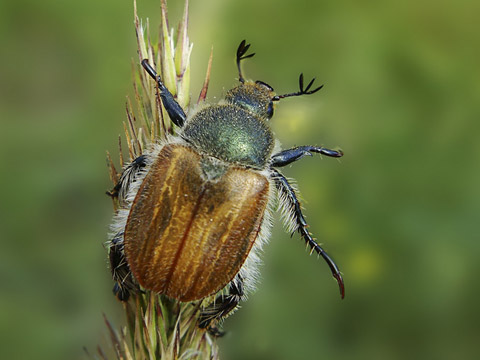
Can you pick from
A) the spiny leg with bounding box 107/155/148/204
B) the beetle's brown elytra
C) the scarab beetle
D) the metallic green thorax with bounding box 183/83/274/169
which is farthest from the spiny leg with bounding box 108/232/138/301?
the metallic green thorax with bounding box 183/83/274/169

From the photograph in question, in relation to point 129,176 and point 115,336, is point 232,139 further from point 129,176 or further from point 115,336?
point 115,336

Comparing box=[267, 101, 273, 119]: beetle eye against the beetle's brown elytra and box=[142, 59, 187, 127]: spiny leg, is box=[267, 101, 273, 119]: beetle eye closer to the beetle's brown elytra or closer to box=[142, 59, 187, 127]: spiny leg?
box=[142, 59, 187, 127]: spiny leg

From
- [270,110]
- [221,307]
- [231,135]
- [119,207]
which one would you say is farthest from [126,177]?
[270,110]

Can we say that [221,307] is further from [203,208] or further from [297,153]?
[297,153]

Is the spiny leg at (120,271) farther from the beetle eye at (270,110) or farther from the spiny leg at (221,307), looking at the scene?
the beetle eye at (270,110)

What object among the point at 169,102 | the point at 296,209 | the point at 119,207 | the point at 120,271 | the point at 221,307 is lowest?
the point at 221,307

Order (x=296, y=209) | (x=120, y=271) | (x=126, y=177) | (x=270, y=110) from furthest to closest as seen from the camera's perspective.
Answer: (x=270, y=110) → (x=296, y=209) → (x=126, y=177) → (x=120, y=271)
